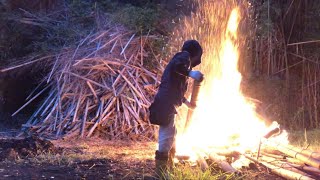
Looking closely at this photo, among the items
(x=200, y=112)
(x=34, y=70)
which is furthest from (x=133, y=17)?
(x=200, y=112)

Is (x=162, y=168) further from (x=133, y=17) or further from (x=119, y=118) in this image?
(x=133, y=17)

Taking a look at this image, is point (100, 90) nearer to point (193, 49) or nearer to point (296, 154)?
point (193, 49)

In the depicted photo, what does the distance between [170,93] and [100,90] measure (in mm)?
4061

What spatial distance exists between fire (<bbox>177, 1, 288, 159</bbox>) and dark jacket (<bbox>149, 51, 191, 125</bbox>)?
0.48 meters

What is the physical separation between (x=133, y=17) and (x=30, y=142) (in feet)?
15.3

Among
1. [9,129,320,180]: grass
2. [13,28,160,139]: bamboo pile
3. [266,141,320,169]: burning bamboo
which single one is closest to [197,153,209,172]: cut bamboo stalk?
[9,129,320,180]: grass

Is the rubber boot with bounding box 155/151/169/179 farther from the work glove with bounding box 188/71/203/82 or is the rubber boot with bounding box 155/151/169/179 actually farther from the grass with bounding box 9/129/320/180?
the work glove with bounding box 188/71/203/82

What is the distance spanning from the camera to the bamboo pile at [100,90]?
8891 mm

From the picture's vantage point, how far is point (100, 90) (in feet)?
30.5

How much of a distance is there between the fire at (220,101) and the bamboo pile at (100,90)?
4.28 feet

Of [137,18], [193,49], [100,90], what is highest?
[137,18]

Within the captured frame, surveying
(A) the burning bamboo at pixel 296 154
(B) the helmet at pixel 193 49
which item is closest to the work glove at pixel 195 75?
(B) the helmet at pixel 193 49

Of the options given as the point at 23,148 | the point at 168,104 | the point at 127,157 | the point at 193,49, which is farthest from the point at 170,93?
the point at 23,148

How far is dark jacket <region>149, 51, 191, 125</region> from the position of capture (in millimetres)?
5426
